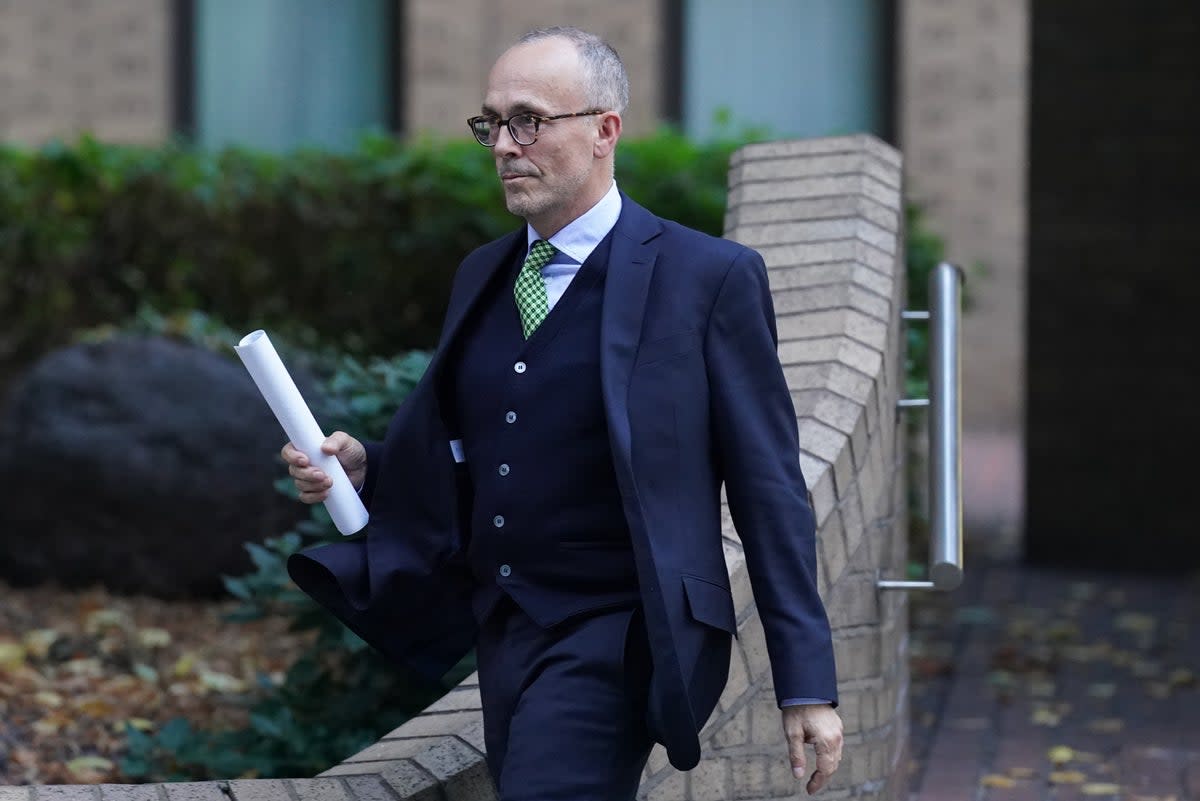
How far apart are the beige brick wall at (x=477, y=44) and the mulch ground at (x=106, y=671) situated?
22.5 ft

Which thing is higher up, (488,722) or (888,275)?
(888,275)

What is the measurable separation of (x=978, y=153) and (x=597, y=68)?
41.1 feet

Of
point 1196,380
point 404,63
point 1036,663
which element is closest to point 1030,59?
point 1196,380

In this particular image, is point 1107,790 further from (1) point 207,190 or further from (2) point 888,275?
(1) point 207,190

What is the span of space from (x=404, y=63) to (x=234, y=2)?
123 cm

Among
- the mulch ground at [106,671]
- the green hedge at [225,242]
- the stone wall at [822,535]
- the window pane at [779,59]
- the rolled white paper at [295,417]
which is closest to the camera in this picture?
the rolled white paper at [295,417]

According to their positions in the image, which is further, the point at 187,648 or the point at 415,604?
the point at 187,648

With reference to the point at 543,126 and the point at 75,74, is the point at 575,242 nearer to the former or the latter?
the point at 543,126

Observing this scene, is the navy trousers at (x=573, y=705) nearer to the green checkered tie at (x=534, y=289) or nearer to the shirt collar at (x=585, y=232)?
the green checkered tie at (x=534, y=289)

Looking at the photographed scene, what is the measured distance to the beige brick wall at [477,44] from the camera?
42.4 feet

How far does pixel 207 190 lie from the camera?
7.85 meters

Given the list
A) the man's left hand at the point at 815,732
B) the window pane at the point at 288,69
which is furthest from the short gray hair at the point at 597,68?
the window pane at the point at 288,69

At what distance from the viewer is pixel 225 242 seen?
7934mm

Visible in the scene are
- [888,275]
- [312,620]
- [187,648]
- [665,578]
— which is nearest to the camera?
[665,578]
